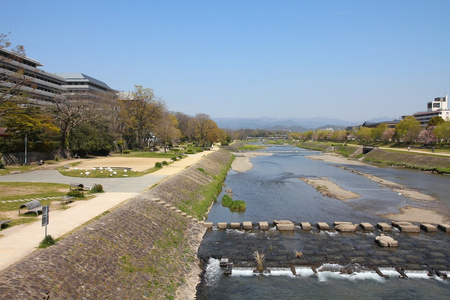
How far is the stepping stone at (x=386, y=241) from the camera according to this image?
55.7 feet

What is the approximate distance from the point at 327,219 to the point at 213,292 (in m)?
13.0

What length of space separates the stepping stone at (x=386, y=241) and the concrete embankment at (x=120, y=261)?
10.5 metres

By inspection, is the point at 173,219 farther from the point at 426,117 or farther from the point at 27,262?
the point at 426,117

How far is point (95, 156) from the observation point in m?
48.5

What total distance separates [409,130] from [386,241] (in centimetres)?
7605

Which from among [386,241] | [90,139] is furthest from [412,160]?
[90,139]

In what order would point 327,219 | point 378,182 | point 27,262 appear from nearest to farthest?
point 27,262 < point 327,219 < point 378,182

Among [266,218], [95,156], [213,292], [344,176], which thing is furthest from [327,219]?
[95,156]

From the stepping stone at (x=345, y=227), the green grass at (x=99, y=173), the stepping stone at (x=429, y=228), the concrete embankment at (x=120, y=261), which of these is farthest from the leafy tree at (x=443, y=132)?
the concrete embankment at (x=120, y=261)

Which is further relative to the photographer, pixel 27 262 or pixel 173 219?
pixel 173 219

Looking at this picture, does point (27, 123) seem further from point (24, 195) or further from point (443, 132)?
point (443, 132)

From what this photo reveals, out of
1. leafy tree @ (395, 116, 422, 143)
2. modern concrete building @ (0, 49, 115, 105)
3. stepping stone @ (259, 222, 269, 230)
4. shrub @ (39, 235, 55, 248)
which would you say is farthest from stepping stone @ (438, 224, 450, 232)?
leafy tree @ (395, 116, 422, 143)

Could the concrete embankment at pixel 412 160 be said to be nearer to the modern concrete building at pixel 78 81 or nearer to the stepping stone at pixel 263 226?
the stepping stone at pixel 263 226

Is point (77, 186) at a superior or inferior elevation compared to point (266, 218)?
superior
